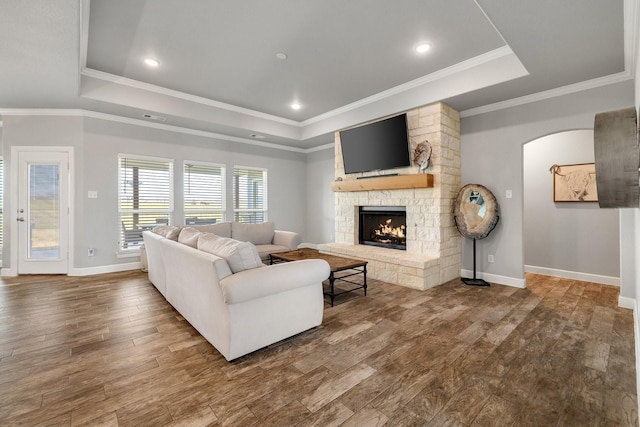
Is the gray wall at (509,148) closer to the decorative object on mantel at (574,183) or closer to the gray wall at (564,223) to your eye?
the gray wall at (564,223)

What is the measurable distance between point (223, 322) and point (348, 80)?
3.60 metres

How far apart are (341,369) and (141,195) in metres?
4.86

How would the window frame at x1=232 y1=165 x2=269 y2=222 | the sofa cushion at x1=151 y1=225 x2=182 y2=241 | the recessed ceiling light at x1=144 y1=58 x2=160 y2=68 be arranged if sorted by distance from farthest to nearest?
the window frame at x1=232 y1=165 x2=269 y2=222 → the recessed ceiling light at x1=144 y1=58 x2=160 y2=68 → the sofa cushion at x1=151 y1=225 x2=182 y2=241

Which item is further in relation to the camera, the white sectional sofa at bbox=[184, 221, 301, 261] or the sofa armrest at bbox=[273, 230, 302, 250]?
the sofa armrest at bbox=[273, 230, 302, 250]

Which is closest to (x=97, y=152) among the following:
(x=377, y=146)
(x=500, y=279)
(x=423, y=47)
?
(x=377, y=146)

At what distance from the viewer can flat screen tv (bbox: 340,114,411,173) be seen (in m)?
4.65

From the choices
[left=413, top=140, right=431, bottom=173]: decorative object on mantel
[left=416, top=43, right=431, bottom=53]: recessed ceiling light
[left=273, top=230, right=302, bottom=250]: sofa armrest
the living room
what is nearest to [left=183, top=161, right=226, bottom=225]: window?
the living room

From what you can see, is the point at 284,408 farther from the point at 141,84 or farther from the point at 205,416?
the point at 141,84

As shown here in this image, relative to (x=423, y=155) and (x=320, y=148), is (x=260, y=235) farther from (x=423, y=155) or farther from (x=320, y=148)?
(x=423, y=155)

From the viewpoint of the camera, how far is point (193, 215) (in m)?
5.87

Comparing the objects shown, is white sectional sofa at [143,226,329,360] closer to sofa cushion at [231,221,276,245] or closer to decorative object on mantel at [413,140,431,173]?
sofa cushion at [231,221,276,245]

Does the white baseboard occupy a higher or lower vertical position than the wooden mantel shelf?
lower

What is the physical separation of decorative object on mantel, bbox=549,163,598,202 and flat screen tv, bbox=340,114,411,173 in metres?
2.41

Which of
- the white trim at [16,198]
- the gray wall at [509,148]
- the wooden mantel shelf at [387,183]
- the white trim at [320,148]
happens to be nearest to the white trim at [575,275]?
the gray wall at [509,148]
